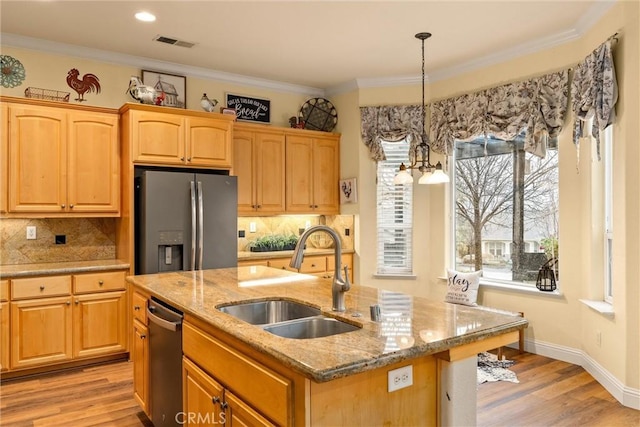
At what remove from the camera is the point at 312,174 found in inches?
214

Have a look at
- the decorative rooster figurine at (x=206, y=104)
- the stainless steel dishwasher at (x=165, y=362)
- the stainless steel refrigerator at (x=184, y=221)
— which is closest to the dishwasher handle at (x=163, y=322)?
the stainless steel dishwasher at (x=165, y=362)

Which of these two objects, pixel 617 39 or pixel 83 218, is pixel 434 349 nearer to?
pixel 617 39

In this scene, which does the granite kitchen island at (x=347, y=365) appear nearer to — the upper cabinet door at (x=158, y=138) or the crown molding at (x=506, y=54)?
the upper cabinet door at (x=158, y=138)

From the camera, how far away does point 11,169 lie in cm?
374

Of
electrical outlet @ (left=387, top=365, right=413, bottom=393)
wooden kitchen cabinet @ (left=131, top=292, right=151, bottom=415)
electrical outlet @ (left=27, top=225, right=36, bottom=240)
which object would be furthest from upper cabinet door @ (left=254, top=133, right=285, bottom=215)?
electrical outlet @ (left=387, top=365, right=413, bottom=393)

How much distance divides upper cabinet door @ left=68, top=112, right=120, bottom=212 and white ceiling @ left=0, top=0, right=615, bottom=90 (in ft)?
2.44

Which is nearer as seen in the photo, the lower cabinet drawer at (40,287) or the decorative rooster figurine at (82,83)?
the lower cabinet drawer at (40,287)

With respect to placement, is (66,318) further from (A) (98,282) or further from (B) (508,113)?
(B) (508,113)

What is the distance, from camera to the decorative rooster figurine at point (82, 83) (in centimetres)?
427

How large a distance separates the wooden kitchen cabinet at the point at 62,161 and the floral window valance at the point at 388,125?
2640 millimetres

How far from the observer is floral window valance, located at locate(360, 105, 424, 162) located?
5129 mm

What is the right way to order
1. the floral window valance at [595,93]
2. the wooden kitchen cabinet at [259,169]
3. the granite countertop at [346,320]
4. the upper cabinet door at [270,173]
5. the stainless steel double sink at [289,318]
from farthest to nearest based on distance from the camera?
1. the upper cabinet door at [270,173]
2. the wooden kitchen cabinet at [259,169]
3. the floral window valance at [595,93]
4. the stainless steel double sink at [289,318]
5. the granite countertop at [346,320]

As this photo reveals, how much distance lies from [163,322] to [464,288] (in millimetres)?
3027

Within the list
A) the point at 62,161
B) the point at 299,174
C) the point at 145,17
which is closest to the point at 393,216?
the point at 299,174
